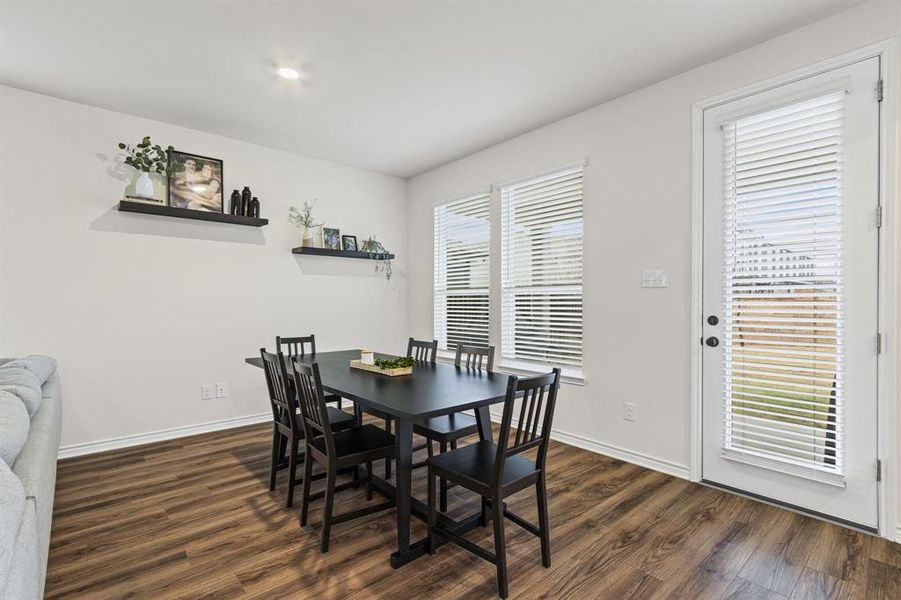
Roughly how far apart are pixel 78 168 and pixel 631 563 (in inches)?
185

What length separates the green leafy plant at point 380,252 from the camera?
527 cm

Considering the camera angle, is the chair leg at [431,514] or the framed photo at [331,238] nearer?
the chair leg at [431,514]

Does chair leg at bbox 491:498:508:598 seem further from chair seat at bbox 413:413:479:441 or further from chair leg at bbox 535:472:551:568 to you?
chair seat at bbox 413:413:479:441

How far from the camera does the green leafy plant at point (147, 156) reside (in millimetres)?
3723

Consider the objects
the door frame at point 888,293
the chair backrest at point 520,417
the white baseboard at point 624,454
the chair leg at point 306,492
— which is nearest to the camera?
the chair backrest at point 520,417

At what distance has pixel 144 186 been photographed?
3.72 metres

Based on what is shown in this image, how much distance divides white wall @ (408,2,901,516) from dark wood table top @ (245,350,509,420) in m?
1.28

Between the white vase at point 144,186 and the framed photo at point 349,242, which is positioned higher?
the white vase at point 144,186

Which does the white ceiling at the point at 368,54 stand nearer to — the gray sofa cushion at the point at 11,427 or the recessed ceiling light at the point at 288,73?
the recessed ceiling light at the point at 288,73

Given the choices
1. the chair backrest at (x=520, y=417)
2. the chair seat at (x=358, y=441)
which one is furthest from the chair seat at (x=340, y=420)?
the chair backrest at (x=520, y=417)

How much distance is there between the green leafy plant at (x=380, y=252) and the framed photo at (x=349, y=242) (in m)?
0.11

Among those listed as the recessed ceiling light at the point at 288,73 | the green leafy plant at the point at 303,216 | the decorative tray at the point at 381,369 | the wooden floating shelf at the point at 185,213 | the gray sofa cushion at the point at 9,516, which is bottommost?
the gray sofa cushion at the point at 9,516

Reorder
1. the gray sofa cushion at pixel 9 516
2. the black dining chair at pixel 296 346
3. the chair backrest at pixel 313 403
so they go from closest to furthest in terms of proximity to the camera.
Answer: the gray sofa cushion at pixel 9 516
the chair backrest at pixel 313 403
the black dining chair at pixel 296 346

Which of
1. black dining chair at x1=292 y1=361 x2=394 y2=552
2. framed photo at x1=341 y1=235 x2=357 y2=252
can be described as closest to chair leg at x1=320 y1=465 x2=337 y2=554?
black dining chair at x1=292 y1=361 x2=394 y2=552
